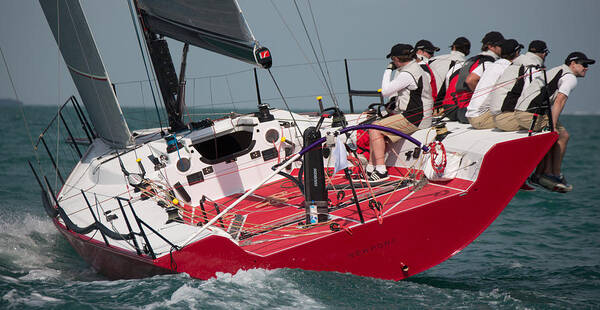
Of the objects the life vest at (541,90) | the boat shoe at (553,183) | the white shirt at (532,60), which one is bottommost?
the boat shoe at (553,183)

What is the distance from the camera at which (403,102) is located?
5504 millimetres

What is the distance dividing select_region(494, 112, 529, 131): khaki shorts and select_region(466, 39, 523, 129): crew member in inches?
6.7

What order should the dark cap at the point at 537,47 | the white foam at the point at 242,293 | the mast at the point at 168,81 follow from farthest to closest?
1. the mast at the point at 168,81
2. the dark cap at the point at 537,47
3. the white foam at the point at 242,293

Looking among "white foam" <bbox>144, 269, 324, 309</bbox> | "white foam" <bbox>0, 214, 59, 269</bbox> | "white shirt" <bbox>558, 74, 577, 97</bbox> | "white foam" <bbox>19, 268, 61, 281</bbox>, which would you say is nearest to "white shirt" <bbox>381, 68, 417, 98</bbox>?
"white shirt" <bbox>558, 74, 577, 97</bbox>

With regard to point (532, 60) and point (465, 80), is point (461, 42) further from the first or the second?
point (532, 60)

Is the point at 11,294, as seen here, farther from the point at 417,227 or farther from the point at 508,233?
the point at 508,233

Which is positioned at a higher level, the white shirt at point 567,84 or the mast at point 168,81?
the mast at point 168,81

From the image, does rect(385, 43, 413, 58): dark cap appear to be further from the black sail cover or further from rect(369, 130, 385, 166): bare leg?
the black sail cover

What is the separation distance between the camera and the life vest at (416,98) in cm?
537

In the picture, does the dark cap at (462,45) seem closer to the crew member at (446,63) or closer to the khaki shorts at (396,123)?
the crew member at (446,63)

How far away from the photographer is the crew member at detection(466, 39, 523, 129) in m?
Result: 5.35

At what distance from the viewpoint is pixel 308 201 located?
4.48 m

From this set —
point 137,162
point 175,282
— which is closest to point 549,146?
point 175,282

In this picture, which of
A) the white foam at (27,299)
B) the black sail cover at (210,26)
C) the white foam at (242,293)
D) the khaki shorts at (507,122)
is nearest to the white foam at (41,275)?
the white foam at (27,299)
